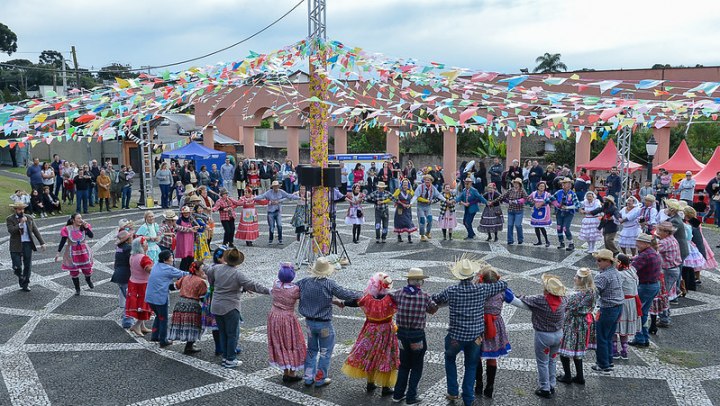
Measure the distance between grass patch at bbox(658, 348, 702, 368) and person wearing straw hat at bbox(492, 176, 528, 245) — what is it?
6.93m

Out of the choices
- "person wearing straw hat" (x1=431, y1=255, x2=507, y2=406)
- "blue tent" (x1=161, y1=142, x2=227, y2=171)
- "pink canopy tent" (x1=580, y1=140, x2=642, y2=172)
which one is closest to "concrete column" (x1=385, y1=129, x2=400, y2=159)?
"blue tent" (x1=161, y1=142, x2=227, y2=171)

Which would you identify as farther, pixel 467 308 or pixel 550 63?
pixel 550 63

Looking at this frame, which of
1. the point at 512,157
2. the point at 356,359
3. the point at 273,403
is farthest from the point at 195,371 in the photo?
the point at 512,157

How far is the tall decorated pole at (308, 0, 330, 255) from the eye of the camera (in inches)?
481

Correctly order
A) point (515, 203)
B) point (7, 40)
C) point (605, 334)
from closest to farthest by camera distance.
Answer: point (605, 334) → point (515, 203) → point (7, 40)

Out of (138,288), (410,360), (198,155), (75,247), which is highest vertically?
(198,155)

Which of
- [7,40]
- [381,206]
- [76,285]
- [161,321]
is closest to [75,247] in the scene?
[76,285]

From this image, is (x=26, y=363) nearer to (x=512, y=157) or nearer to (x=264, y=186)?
(x=264, y=186)

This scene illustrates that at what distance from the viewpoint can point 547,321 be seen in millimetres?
6520

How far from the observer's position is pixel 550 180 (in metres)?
21.2

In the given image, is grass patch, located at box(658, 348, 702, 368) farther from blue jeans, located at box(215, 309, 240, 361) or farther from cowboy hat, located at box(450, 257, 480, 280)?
blue jeans, located at box(215, 309, 240, 361)

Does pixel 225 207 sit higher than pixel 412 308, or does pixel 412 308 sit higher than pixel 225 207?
pixel 225 207

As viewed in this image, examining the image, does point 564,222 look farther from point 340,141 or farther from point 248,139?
point 248,139

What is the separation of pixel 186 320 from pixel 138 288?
135cm
